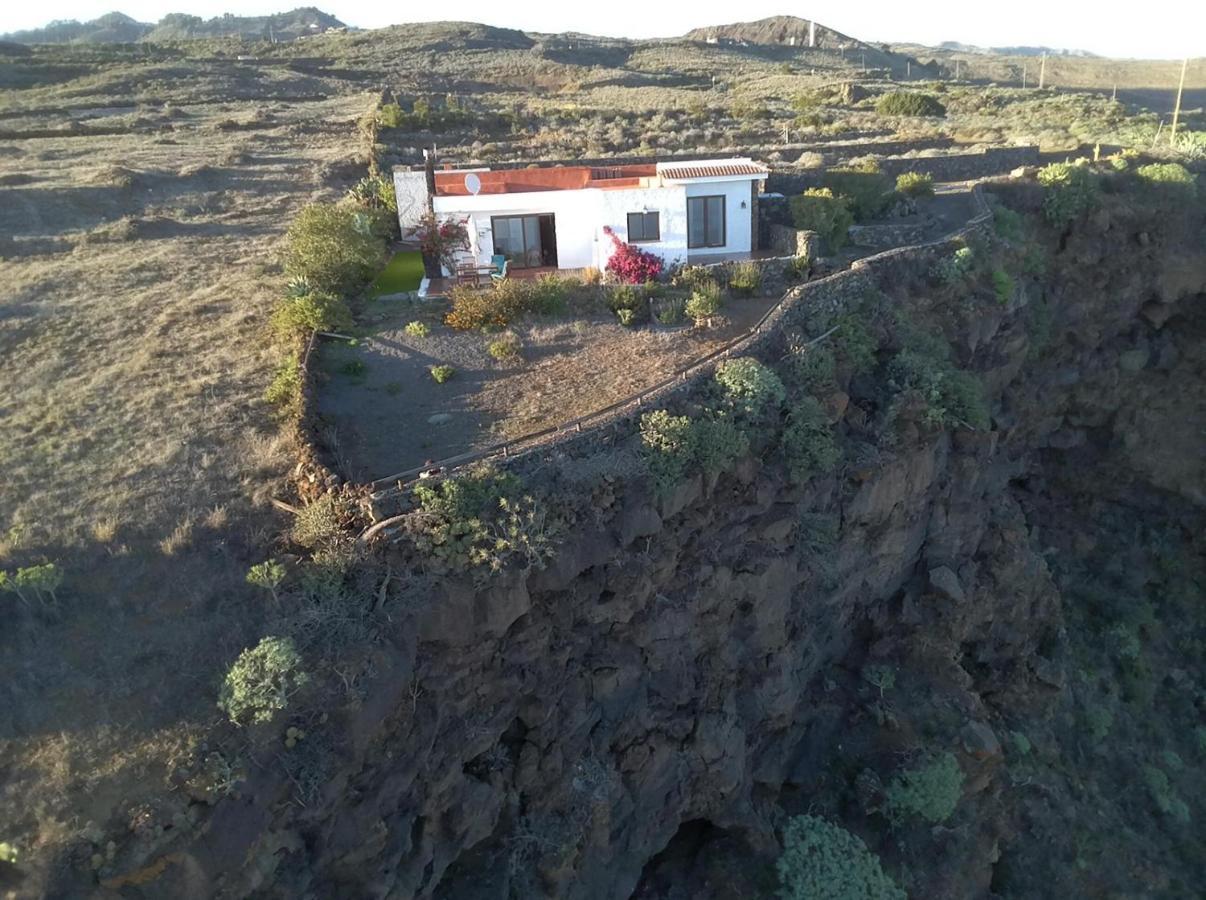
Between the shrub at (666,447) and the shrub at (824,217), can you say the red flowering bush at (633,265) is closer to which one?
the shrub at (824,217)

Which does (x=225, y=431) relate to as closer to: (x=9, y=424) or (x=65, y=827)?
(x=9, y=424)

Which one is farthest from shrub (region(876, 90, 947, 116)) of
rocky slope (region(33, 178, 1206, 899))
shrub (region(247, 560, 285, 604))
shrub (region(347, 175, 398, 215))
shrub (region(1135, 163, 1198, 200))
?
shrub (region(247, 560, 285, 604))

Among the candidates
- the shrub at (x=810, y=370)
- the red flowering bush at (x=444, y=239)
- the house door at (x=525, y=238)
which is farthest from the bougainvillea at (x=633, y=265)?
the shrub at (x=810, y=370)

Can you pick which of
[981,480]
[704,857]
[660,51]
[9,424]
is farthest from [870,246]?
[660,51]

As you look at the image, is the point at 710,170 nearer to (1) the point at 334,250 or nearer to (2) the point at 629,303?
(2) the point at 629,303

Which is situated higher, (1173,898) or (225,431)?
(225,431)

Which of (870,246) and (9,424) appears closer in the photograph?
(9,424)
